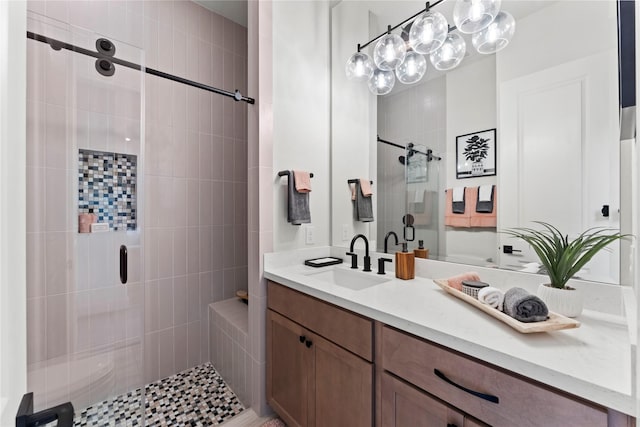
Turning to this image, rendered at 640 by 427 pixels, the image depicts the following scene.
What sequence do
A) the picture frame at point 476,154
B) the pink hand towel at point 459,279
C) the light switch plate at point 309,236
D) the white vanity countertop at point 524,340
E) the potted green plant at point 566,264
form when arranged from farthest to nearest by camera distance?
the light switch plate at point 309,236 < the picture frame at point 476,154 < the pink hand towel at point 459,279 < the potted green plant at point 566,264 < the white vanity countertop at point 524,340

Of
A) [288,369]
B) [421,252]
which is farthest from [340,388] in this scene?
[421,252]

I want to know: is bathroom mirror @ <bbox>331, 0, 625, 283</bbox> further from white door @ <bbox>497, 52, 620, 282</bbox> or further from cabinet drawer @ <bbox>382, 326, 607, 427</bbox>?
cabinet drawer @ <bbox>382, 326, 607, 427</bbox>

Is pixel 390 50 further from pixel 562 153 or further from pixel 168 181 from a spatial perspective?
pixel 168 181

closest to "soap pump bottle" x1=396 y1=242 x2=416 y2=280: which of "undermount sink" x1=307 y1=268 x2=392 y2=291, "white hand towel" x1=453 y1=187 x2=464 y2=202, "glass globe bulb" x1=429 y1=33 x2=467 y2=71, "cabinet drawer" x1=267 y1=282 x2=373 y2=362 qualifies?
"undermount sink" x1=307 y1=268 x2=392 y2=291

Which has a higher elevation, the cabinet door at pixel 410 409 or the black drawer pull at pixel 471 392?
the black drawer pull at pixel 471 392

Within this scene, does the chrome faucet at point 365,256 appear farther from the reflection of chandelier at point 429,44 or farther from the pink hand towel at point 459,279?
the reflection of chandelier at point 429,44

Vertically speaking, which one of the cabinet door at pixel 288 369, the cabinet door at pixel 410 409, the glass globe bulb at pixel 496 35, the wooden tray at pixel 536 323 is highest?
the glass globe bulb at pixel 496 35

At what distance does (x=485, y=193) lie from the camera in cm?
125

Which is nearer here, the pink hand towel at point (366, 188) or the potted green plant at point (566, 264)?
the potted green plant at point (566, 264)

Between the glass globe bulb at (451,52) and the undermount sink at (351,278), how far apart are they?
46.1 inches

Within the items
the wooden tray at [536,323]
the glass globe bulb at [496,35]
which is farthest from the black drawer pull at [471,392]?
the glass globe bulb at [496,35]

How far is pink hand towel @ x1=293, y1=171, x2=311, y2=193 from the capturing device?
1.60 metres

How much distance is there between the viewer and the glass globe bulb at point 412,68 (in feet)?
4.94

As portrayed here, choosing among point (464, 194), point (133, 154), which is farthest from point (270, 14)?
point (464, 194)
